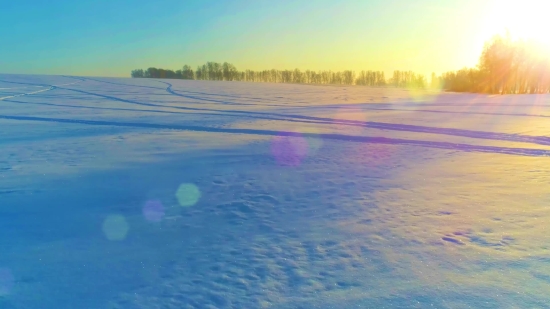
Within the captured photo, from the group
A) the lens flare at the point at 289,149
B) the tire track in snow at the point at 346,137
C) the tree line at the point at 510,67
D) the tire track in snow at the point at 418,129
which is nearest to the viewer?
the lens flare at the point at 289,149

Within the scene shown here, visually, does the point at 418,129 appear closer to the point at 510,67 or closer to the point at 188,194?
the point at 188,194

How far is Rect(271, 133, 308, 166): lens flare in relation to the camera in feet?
23.0

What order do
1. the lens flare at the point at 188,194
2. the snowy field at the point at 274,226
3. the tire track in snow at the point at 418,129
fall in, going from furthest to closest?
the tire track in snow at the point at 418,129 < the lens flare at the point at 188,194 < the snowy field at the point at 274,226

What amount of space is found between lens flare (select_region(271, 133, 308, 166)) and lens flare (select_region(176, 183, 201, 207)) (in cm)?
206

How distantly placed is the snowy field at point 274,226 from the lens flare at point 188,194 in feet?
0.13

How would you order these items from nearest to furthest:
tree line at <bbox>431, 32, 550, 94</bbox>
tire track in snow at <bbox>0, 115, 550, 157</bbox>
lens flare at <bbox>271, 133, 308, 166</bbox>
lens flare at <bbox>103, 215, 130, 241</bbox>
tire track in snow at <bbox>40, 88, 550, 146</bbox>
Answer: lens flare at <bbox>103, 215, 130, 241</bbox> → lens flare at <bbox>271, 133, 308, 166</bbox> → tire track in snow at <bbox>0, 115, 550, 157</bbox> → tire track in snow at <bbox>40, 88, 550, 146</bbox> → tree line at <bbox>431, 32, 550, 94</bbox>

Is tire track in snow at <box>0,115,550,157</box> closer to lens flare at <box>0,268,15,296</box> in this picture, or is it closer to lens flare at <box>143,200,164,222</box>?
lens flare at <box>143,200,164,222</box>

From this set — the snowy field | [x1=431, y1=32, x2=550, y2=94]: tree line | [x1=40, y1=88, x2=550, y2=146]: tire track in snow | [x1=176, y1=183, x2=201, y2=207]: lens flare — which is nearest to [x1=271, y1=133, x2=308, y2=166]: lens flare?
the snowy field

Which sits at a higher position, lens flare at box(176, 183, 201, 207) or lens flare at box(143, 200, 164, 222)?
lens flare at box(176, 183, 201, 207)

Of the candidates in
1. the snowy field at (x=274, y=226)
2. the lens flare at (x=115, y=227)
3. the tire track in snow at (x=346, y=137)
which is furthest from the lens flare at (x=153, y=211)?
the tire track in snow at (x=346, y=137)

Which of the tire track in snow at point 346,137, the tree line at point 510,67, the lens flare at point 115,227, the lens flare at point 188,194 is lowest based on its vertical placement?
the lens flare at point 115,227

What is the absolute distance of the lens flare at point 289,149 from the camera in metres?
7.00

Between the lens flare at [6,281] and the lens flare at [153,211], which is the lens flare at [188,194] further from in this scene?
the lens flare at [6,281]

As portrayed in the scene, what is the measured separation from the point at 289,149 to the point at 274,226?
4.29 meters
